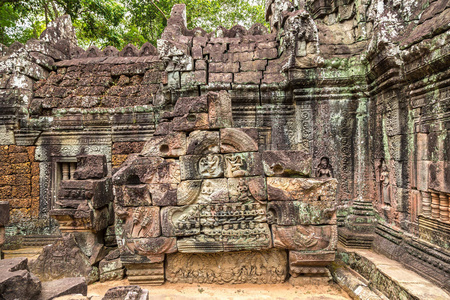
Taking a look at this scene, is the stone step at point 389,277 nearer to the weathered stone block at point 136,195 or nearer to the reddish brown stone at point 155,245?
the reddish brown stone at point 155,245

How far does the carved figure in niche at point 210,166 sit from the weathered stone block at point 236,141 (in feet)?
0.53

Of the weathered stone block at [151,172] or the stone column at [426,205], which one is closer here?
the stone column at [426,205]

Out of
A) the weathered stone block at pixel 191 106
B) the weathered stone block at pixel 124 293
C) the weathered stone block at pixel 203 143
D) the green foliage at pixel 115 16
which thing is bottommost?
the weathered stone block at pixel 124 293

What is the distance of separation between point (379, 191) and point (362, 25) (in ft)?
9.79

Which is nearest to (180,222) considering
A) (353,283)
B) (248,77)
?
(353,283)

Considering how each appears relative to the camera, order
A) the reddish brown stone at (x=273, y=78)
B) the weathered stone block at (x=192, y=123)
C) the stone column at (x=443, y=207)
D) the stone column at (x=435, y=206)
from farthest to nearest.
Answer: the reddish brown stone at (x=273, y=78) → the weathered stone block at (x=192, y=123) → the stone column at (x=435, y=206) → the stone column at (x=443, y=207)

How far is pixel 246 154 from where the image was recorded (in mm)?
3506

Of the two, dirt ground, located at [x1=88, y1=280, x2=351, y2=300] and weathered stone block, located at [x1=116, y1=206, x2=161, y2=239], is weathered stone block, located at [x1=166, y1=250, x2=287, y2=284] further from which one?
weathered stone block, located at [x1=116, y1=206, x2=161, y2=239]

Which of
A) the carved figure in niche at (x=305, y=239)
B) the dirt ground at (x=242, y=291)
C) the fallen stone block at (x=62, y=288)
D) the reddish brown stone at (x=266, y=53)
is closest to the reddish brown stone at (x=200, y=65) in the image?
the reddish brown stone at (x=266, y=53)

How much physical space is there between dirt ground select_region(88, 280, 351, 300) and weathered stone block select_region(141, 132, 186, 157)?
180cm

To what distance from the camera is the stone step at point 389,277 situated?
2809mm

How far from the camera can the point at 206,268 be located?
12.1 ft

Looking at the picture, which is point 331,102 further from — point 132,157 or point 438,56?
point 132,157

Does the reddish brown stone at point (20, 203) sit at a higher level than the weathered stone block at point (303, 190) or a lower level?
lower
